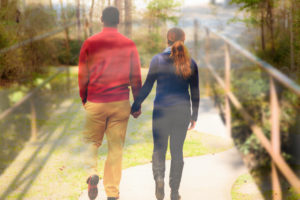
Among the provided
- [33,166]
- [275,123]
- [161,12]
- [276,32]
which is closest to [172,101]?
[275,123]

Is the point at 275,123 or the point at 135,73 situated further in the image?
the point at 275,123

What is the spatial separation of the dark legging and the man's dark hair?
681 mm

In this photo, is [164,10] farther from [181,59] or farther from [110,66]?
[110,66]

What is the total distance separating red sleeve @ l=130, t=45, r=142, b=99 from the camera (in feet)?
8.82

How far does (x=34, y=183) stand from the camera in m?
3.40

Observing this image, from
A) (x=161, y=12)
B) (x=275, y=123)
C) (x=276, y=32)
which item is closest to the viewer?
(x=275, y=123)

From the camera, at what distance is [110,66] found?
8.60 ft

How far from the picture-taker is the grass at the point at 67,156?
3.30 meters

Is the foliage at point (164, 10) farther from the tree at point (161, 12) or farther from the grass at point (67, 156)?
the grass at point (67, 156)

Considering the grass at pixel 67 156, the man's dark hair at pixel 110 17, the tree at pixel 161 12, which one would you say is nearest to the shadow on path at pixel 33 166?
the grass at pixel 67 156

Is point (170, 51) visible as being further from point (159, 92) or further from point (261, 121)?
point (261, 121)

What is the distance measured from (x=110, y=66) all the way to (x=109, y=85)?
166 mm

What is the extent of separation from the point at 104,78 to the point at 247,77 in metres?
4.81

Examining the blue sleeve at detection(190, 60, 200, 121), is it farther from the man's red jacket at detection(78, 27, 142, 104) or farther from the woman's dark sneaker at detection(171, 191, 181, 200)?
the woman's dark sneaker at detection(171, 191, 181, 200)
